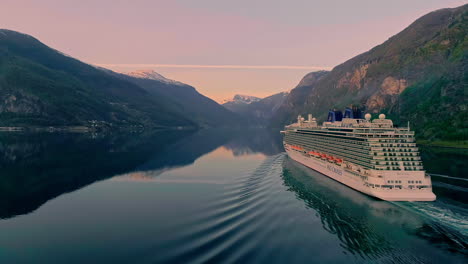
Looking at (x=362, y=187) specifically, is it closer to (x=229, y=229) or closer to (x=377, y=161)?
(x=377, y=161)

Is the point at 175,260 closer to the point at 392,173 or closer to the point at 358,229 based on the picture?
the point at 358,229

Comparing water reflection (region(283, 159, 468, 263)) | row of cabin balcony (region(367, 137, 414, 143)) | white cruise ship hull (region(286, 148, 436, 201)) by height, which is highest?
row of cabin balcony (region(367, 137, 414, 143))

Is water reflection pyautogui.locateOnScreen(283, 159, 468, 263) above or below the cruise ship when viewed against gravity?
below

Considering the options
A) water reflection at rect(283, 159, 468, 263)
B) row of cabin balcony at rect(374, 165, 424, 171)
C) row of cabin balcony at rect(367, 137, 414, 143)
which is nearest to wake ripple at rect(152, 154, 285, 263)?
water reflection at rect(283, 159, 468, 263)

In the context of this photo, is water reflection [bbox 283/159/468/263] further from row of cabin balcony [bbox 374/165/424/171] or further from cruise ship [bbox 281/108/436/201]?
row of cabin balcony [bbox 374/165/424/171]

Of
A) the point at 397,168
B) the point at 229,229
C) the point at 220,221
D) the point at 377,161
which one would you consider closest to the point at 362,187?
the point at 377,161

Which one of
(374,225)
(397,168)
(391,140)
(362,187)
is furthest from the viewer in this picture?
(391,140)

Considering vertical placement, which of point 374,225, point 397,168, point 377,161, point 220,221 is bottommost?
point 374,225
